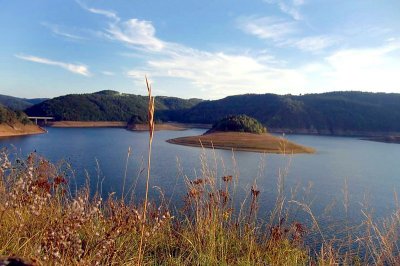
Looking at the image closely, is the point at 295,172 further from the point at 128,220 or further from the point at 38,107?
the point at 38,107

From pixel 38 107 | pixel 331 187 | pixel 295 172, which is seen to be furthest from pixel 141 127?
pixel 331 187

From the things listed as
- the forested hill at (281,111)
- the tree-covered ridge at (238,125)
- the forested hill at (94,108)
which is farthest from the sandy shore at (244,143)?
the forested hill at (94,108)

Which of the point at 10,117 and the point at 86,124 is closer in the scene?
the point at 10,117

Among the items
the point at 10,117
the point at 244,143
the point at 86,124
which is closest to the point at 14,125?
the point at 10,117

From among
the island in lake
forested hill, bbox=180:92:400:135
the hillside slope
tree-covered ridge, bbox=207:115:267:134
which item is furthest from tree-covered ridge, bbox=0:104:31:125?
forested hill, bbox=180:92:400:135

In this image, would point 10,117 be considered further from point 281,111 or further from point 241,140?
point 281,111

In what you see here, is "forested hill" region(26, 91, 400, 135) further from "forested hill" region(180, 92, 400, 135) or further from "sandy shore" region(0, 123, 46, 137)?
"sandy shore" region(0, 123, 46, 137)
